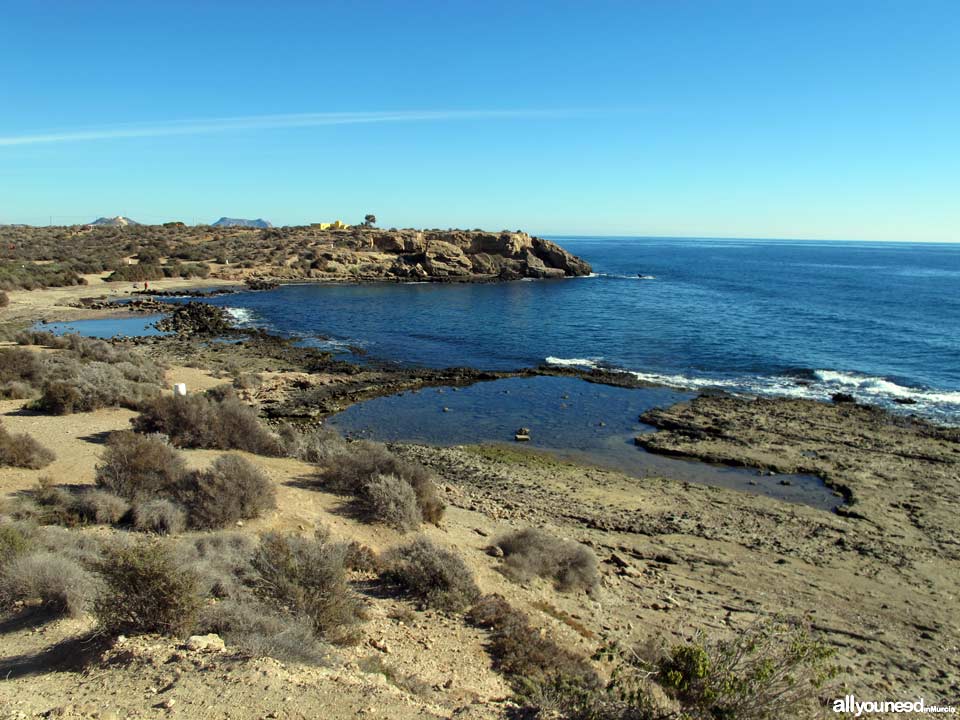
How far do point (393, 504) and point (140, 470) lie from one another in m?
4.49

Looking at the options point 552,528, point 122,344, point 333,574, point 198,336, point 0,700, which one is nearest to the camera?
point 0,700

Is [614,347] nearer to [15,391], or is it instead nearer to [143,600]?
[15,391]

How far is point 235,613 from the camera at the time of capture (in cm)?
648

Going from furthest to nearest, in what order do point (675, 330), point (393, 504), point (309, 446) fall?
point (675, 330), point (309, 446), point (393, 504)

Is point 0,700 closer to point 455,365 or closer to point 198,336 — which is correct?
point 455,365

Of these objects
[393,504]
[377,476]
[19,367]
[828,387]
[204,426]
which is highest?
[19,367]

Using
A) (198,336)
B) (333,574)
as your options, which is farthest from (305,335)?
(333,574)

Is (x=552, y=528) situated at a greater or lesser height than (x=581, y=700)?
lesser

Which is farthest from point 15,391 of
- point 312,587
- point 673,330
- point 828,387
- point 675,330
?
point 675,330

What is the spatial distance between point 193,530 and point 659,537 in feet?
30.1

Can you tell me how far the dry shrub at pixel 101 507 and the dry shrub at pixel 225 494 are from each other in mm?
878

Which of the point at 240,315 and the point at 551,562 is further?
the point at 240,315

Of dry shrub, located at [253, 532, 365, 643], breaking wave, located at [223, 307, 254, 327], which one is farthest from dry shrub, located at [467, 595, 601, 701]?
breaking wave, located at [223, 307, 254, 327]

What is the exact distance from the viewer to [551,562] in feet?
33.2
